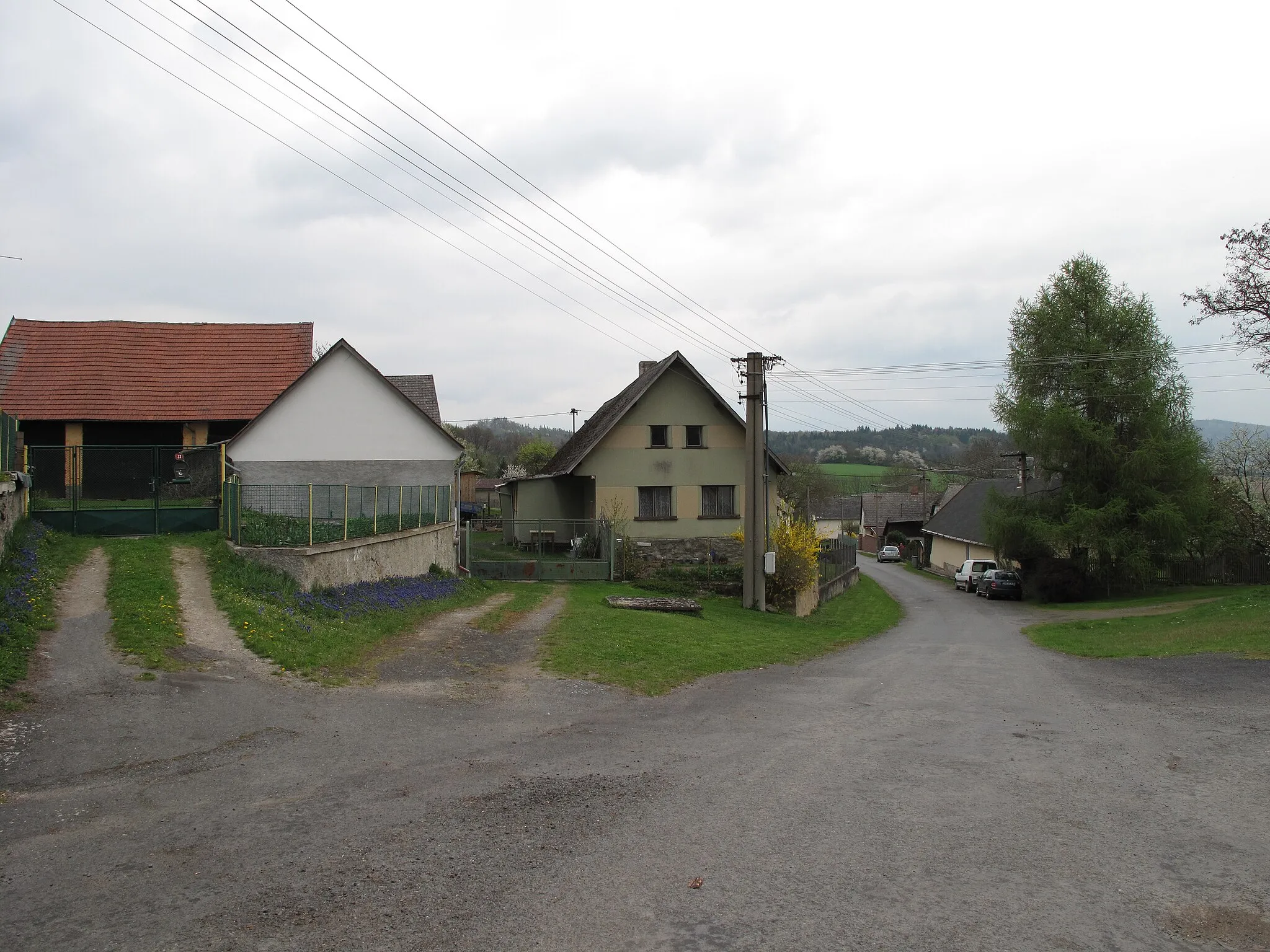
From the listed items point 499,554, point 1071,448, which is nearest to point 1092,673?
point 499,554

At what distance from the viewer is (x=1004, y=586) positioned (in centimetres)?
4228

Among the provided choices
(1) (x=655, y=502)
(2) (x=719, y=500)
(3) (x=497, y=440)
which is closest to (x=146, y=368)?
(1) (x=655, y=502)

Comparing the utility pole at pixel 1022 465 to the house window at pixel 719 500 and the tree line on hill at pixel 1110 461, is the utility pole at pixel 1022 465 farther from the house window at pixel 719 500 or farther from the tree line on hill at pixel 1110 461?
the house window at pixel 719 500

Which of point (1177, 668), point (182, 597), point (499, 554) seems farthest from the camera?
point (499, 554)

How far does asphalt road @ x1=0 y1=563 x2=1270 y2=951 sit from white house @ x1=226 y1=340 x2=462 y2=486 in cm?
1342

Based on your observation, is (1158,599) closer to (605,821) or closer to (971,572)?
(971,572)

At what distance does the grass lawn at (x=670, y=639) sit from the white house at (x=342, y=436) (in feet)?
20.3

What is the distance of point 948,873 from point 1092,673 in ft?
42.7

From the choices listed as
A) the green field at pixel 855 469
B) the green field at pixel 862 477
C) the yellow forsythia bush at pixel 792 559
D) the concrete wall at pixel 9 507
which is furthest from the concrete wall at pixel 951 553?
the green field at pixel 855 469

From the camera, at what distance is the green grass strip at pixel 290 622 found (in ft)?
43.9

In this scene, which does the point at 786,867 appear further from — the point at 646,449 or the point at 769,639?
the point at 646,449

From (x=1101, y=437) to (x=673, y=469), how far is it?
63.5ft

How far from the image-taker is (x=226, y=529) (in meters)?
20.9

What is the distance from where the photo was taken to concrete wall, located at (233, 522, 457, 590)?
1812 centimetres
